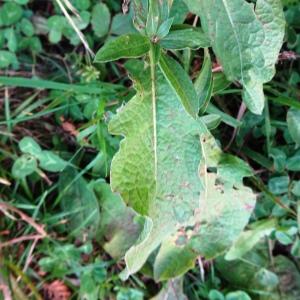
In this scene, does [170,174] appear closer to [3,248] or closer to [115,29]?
[115,29]

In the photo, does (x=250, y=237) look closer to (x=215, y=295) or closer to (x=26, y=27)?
(x=215, y=295)

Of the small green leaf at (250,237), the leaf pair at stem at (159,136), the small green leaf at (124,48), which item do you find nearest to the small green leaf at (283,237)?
the small green leaf at (250,237)

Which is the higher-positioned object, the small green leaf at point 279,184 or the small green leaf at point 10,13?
the small green leaf at point 10,13

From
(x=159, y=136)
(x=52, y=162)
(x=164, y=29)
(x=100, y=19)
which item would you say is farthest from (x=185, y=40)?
(x=52, y=162)

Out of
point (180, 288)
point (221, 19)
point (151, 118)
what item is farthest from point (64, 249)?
point (221, 19)

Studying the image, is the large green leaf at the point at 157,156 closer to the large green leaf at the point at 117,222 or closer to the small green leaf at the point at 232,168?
the small green leaf at the point at 232,168
